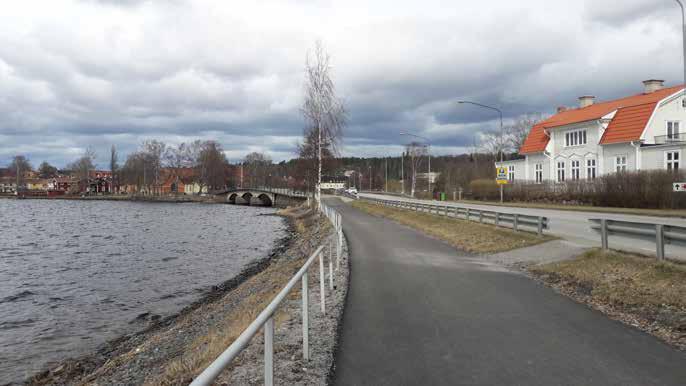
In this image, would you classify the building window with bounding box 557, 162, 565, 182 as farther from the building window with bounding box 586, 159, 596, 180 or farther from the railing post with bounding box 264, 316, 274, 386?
the railing post with bounding box 264, 316, 274, 386

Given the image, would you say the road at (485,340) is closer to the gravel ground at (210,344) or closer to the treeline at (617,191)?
the gravel ground at (210,344)

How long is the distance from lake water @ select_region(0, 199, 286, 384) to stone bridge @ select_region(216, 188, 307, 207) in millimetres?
47835

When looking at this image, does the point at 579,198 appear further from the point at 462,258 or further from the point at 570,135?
the point at 462,258

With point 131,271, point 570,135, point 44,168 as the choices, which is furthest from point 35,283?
point 44,168

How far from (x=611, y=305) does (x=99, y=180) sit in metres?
163

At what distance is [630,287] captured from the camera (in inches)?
356

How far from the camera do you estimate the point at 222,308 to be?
13.3 meters

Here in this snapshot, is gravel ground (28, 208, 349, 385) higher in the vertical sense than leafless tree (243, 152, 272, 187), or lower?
lower

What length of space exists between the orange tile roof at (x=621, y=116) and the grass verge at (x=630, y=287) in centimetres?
3286

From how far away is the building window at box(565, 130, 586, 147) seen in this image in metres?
46.8

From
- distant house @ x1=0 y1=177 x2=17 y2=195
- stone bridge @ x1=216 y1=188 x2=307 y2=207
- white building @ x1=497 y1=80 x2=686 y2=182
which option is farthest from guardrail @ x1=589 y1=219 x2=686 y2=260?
distant house @ x1=0 y1=177 x2=17 y2=195

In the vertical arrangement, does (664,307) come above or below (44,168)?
below

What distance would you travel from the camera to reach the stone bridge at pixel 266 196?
287 feet

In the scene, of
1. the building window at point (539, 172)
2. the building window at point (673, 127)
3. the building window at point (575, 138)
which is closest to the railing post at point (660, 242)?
the building window at point (673, 127)
